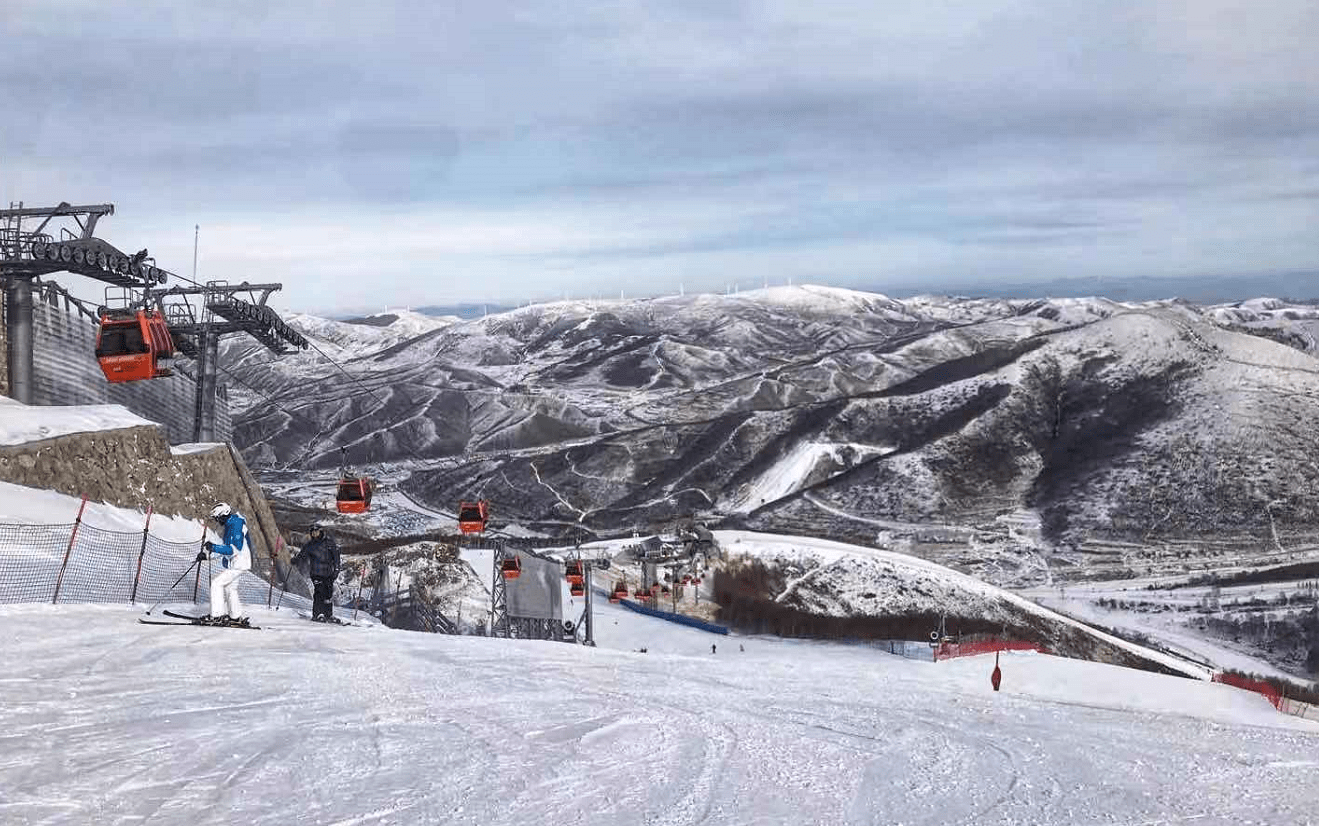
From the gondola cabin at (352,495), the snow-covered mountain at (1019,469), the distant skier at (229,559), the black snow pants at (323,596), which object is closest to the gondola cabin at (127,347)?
the black snow pants at (323,596)

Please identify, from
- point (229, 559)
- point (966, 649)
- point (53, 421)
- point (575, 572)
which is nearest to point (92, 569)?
point (229, 559)

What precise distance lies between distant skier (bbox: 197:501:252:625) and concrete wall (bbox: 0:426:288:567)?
12.9 metres

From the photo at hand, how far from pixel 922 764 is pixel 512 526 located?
131 meters

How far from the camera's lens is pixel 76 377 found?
1522 inches

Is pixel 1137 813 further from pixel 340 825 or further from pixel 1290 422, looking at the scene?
pixel 1290 422

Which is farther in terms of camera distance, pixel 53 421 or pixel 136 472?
pixel 136 472

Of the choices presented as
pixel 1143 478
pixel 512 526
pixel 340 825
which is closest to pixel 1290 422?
pixel 1143 478

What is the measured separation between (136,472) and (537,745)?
1014 inches

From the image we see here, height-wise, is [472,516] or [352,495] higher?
[352,495]

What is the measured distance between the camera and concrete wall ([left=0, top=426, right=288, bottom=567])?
29469mm

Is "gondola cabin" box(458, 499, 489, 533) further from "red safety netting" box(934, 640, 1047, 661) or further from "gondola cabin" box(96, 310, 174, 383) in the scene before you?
"gondola cabin" box(96, 310, 174, 383)

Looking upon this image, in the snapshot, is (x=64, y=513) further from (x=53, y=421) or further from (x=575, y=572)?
(x=575, y=572)

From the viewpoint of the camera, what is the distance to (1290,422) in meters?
155

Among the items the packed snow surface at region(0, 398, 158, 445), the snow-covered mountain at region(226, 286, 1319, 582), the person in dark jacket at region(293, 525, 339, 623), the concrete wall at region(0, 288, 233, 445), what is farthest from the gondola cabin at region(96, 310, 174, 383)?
the snow-covered mountain at region(226, 286, 1319, 582)
